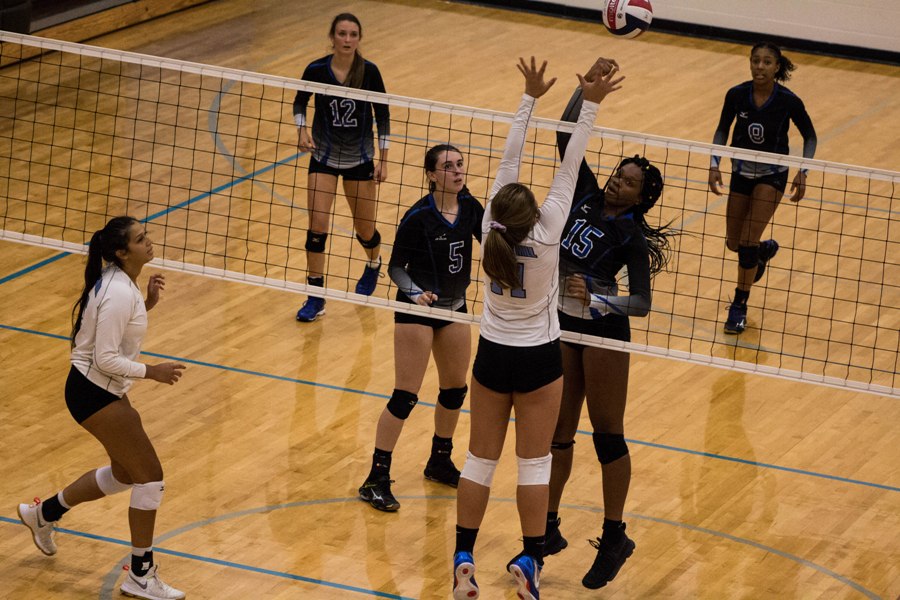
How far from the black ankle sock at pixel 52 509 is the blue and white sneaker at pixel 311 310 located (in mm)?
3356

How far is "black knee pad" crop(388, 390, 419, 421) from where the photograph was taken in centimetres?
727

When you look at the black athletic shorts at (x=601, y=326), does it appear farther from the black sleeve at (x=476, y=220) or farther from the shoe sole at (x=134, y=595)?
the shoe sole at (x=134, y=595)

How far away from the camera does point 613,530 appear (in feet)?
22.0

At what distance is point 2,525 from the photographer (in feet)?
23.2

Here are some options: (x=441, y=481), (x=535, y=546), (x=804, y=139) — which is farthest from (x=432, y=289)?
(x=804, y=139)

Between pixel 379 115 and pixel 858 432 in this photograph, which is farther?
pixel 379 115

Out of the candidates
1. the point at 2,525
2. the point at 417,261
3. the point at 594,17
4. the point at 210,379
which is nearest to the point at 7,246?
the point at 210,379

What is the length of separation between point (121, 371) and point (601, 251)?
2.29 meters

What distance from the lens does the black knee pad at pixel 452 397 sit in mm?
7438

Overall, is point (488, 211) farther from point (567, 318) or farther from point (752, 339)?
point (752, 339)

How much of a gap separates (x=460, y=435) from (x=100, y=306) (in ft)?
9.33

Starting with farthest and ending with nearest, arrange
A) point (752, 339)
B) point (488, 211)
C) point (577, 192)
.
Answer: point (752, 339), point (577, 192), point (488, 211)

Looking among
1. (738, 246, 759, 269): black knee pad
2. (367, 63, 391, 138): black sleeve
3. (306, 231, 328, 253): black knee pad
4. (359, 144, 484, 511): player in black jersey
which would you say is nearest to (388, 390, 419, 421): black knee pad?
(359, 144, 484, 511): player in black jersey

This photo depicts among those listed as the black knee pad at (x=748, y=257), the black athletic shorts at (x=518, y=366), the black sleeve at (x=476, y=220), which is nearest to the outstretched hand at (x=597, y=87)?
the black athletic shorts at (x=518, y=366)
